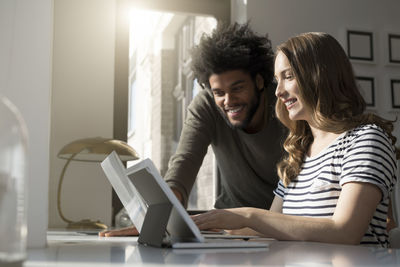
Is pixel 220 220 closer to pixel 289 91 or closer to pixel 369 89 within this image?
pixel 289 91

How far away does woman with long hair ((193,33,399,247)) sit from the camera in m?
1.25

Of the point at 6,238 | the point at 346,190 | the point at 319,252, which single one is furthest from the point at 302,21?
the point at 6,238

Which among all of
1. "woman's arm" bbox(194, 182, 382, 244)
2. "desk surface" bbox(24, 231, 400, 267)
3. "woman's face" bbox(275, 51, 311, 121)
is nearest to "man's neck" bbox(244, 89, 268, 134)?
"woman's face" bbox(275, 51, 311, 121)

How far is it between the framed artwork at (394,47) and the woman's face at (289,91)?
2.00 metres

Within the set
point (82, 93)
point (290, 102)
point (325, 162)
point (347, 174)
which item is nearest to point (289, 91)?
point (290, 102)

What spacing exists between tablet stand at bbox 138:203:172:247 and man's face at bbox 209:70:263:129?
1299 mm

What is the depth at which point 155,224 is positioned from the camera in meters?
0.99

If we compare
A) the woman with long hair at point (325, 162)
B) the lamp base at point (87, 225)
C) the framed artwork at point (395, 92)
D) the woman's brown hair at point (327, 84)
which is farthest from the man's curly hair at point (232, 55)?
the framed artwork at point (395, 92)

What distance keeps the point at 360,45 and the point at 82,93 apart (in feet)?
6.02

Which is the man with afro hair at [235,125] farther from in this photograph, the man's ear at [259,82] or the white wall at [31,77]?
the white wall at [31,77]

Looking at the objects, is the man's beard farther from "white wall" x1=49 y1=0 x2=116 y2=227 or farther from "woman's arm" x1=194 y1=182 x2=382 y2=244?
"woman's arm" x1=194 y1=182 x2=382 y2=244

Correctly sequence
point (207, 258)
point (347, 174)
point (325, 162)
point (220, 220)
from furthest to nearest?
point (325, 162) < point (347, 174) < point (220, 220) < point (207, 258)

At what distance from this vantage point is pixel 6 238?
1.82 ft

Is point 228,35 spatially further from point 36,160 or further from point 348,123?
point 36,160
